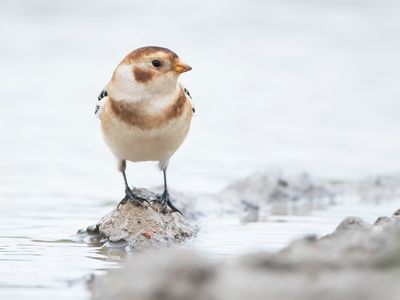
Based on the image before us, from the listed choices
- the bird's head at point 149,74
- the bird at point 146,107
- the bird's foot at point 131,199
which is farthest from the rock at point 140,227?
the bird's head at point 149,74

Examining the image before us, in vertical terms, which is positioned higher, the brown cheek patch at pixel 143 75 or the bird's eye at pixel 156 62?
the bird's eye at pixel 156 62

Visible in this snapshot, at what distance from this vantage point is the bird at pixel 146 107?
762cm

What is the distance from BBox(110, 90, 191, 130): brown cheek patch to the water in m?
0.97

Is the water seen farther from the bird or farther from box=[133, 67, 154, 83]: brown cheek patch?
box=[133, 67, 154, 83]: brown cheek patch

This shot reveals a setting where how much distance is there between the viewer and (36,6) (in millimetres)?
20453

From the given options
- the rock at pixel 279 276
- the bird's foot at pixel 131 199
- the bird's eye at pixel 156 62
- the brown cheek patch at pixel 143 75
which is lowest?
the rock at pixel 279 276

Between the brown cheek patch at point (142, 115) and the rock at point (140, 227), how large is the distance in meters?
0.78

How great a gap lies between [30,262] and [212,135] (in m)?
5.97

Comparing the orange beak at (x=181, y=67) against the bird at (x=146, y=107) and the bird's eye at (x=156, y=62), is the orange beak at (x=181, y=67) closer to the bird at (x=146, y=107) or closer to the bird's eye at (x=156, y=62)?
the bird at (x=146, y=107)

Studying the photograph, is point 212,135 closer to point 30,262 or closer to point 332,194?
point 332,194

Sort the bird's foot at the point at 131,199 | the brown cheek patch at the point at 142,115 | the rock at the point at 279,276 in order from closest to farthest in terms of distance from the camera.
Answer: the rock at the point at 279,276 → the brown cheek patch at the point at 142,115 → the bird's foot at the point at 131,199

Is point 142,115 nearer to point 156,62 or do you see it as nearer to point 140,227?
point 156,62

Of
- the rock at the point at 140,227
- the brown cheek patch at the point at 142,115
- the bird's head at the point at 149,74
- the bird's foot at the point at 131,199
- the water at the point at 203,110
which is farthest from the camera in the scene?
the water at the point at 203,110

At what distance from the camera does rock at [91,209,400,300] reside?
4398 mm
